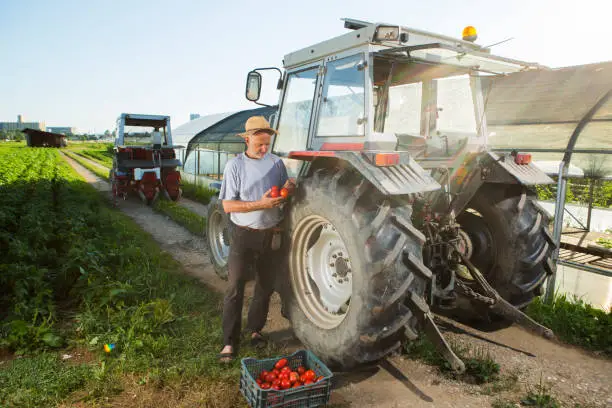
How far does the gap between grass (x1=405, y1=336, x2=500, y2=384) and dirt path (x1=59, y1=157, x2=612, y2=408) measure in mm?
71

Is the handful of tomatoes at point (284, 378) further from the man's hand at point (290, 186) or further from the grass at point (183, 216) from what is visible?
the grass at point (183, 216)

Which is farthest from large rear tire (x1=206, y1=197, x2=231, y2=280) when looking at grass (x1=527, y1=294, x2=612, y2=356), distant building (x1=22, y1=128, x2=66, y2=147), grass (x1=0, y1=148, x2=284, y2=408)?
distant building (x1=22, y1=128, x2=66, y2=147)

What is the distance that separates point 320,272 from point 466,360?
1357 millimetres

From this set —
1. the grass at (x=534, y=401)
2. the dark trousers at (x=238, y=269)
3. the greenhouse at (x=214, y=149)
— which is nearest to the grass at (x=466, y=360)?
the grass at (x=534, y=401)

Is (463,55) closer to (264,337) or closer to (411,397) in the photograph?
(411,397)

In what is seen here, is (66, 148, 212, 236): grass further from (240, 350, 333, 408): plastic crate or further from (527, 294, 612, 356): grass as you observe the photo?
(527, 294, 612, 356): grass

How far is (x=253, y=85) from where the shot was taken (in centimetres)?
440

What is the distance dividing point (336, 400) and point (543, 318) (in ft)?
8.48

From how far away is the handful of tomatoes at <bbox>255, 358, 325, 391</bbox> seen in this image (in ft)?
9.04

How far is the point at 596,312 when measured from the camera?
14.1 feet

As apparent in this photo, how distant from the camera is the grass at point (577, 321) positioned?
12.9ft

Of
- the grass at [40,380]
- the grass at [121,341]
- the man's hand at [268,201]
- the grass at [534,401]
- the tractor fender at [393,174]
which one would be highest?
the tractor fender at [393,174]

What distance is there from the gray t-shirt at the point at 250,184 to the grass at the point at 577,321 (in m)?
2.97

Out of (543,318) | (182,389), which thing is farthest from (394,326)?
(543,318)
